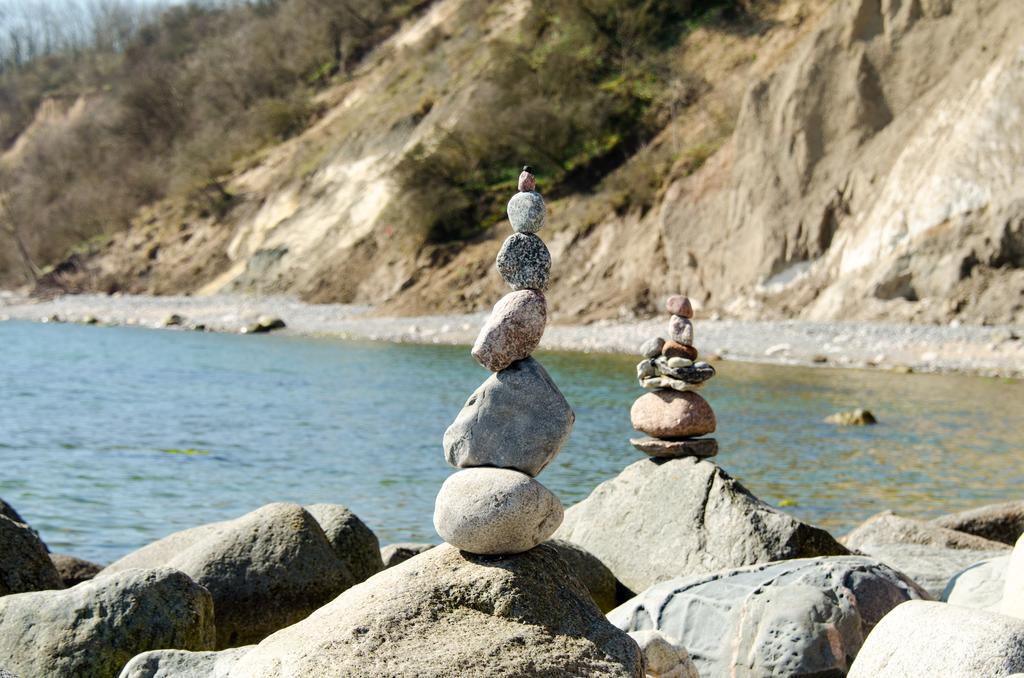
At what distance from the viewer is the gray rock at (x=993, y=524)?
905 centimetres

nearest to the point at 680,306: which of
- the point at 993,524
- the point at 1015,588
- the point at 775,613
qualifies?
the point at 775,613

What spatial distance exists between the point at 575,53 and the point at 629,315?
12991 mm

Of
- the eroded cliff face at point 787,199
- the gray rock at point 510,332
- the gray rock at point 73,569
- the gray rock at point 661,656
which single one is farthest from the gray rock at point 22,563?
the eroded cliff face at point 787,199

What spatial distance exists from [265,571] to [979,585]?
3.90m

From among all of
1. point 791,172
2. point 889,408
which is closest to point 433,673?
point 889,408

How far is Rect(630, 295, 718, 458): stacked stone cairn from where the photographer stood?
301 inches

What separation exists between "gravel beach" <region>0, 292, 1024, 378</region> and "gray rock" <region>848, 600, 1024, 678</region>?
57.9 feet

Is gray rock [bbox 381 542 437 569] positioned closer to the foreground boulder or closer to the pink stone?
the pink stone

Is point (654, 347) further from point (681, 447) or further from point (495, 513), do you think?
point (495, 513)

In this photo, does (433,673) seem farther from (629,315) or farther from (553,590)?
(629,315)

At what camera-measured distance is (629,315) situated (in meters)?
31.0

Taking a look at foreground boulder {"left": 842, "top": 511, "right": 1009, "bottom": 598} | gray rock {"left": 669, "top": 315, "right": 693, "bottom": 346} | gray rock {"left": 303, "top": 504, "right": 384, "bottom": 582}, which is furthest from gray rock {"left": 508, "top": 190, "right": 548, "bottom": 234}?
foreground boulder {"left": 842, "top": 511, "right": 1009, "bottom": 598}

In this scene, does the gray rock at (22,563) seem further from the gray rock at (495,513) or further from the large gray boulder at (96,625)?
the gray rock at (495,513)

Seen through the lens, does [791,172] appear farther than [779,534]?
Yes
